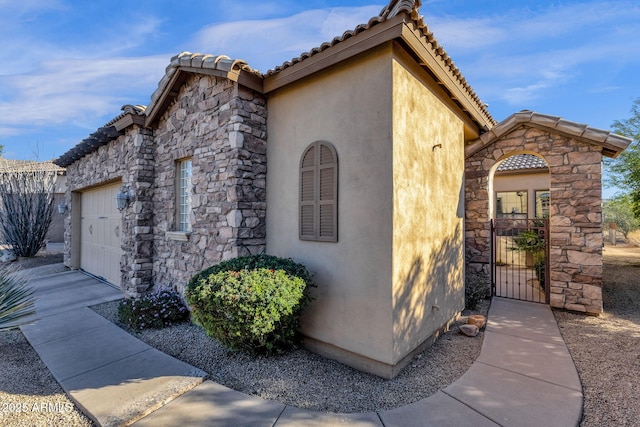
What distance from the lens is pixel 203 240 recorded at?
5.35 metres

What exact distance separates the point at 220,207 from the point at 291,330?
2445 millimetres

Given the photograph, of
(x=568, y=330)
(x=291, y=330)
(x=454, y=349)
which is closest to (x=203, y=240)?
(x=291, y=330)

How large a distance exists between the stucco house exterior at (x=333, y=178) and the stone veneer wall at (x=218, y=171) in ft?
0.10

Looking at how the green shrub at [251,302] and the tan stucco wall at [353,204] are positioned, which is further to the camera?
the tan stucco wall at [353,204]

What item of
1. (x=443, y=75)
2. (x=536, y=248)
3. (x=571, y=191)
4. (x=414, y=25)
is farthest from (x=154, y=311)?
(x=536, y=248)

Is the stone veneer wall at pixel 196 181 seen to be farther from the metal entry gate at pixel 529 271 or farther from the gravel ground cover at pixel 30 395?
the metal entry gate at pixel 529 271

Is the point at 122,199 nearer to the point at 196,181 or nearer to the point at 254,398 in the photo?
the point at 196,181

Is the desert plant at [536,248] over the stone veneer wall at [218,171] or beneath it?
beneath

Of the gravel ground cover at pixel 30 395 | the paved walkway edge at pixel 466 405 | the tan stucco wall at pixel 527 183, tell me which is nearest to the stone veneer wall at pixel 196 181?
the paved walkway edge at pixel 466 405

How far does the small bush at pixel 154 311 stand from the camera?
524 centimetres

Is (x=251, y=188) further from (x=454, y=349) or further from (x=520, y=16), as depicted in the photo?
(x=520, y=16)

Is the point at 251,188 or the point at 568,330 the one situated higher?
the point at 251,188

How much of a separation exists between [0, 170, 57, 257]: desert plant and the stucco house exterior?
9.81 metres

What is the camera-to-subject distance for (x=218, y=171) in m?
5.02
